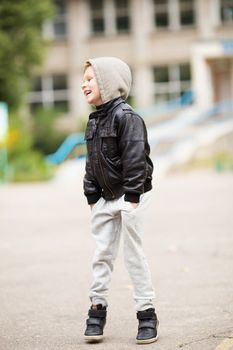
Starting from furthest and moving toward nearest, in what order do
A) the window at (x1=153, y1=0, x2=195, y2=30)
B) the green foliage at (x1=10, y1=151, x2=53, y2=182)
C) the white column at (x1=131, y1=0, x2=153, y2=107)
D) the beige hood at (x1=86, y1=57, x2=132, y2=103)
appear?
1. the window at (x1=153, y1=0, x2=195, y2=30)
2. the white column at (x1=131, y1=0, x2=153, y2=107)
3. the green foliage at (x1=10, y1=151, x2=53, y2=182)
4. the beige hood at (x1=86, y1=57, x2=132, y2=103)

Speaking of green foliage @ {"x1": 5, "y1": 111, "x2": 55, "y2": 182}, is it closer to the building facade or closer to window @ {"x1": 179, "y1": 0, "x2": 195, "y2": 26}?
the building facade

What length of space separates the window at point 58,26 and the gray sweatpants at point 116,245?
41568 mm

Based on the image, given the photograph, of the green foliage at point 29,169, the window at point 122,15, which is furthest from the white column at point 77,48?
the green foliage at point 29,169

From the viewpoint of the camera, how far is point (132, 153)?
19.0ft

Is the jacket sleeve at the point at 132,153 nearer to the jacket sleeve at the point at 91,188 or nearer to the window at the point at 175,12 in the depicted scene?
the jacket sleeve at the point at 91,188

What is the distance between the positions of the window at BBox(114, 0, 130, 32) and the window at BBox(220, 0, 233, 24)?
4507mm

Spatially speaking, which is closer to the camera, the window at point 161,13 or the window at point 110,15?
the window at point 161,13

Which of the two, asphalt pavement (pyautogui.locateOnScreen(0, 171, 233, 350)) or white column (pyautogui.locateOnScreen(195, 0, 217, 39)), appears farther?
white column (pyautogui.locateOnScreen(195, 0, 217, 39))

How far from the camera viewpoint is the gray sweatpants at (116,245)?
5.94 m

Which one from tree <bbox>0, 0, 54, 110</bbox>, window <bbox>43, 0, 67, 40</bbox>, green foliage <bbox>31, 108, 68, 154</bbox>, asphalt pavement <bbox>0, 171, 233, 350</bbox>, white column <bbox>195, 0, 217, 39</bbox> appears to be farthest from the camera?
window <bbox>43, 0, 67, 40</bbox>

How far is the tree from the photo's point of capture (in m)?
29.2

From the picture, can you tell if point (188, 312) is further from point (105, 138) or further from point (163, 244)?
point (163, 244)

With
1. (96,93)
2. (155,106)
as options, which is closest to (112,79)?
(96,93)

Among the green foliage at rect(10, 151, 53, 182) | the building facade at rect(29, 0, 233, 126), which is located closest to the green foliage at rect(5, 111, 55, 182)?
the green foliage at rect(10, 151, 53, 182)
